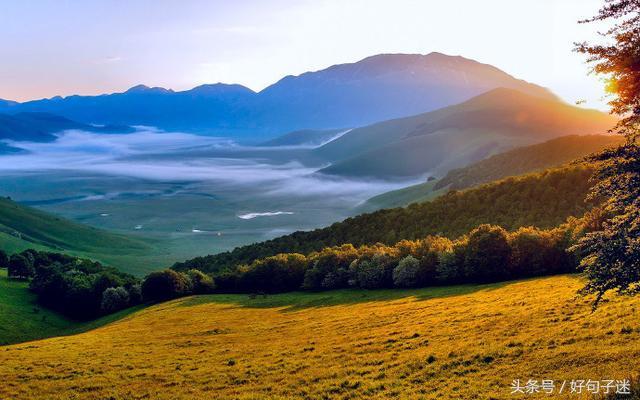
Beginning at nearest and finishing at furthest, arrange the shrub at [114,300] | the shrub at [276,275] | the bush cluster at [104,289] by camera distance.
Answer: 1. the shrub at [276,275]
2. the bush cluster at [104,289]
3. the shrub at [114,300]

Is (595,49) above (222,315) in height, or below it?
above

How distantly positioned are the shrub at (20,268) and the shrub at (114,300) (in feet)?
112

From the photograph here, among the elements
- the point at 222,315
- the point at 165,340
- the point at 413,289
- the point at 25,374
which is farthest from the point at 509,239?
the point at 25,374

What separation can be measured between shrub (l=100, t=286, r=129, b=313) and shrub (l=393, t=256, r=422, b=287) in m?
52.8

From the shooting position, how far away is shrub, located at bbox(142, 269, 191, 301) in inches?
3632

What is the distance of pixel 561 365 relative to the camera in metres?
25.3

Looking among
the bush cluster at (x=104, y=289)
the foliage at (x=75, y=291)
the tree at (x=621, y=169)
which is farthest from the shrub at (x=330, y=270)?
the tree at (x=621, y=169)

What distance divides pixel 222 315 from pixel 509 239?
40.4 metres

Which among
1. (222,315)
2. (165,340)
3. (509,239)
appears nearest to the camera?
(165,340)

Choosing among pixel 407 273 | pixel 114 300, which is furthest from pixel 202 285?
pixel 407 273

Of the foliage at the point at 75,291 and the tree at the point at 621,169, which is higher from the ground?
the tree at the point at 621,169

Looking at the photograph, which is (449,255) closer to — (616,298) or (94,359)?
(616,298)

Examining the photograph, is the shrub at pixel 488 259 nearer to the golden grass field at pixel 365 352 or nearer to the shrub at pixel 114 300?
the golden grass field at pixel 365 352

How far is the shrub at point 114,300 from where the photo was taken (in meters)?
94.2
